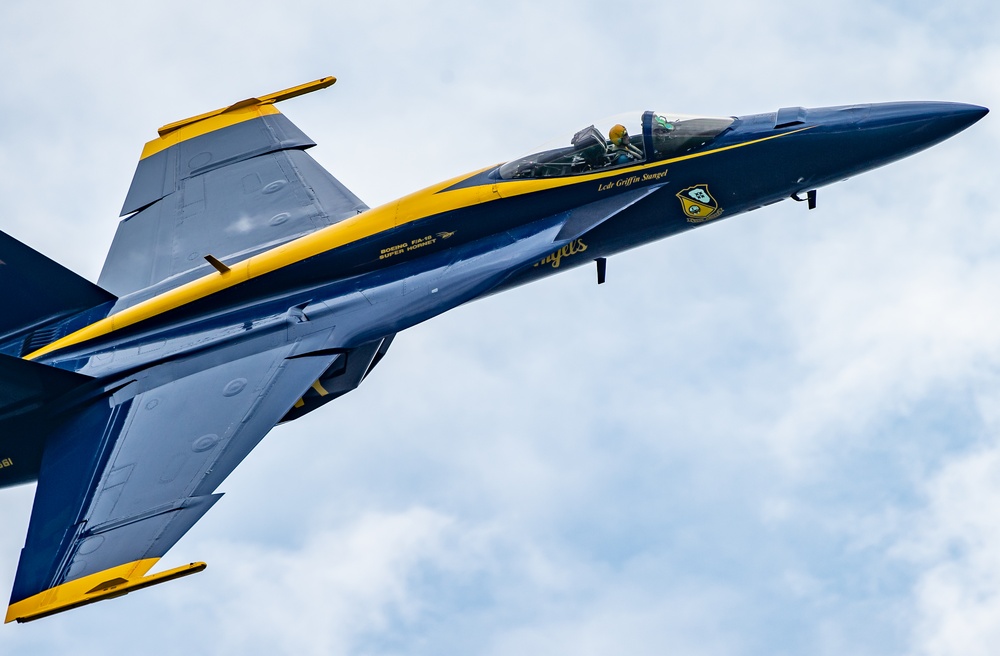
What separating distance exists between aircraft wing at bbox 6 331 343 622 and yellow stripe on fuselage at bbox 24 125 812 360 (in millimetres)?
997

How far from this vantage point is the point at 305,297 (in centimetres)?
2200

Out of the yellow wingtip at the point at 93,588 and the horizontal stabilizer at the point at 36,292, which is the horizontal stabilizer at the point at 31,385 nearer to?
the horizontal stabilizer at the point at 36,292

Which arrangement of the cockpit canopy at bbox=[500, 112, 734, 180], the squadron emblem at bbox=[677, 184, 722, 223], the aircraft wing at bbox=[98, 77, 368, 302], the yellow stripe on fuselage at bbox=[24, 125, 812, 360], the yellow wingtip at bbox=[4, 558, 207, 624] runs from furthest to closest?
the aircraft wing at bbox=[98, 77, 368, 302]
the yellow stripe on fuselage at bbox=[24, 125, 812, 360]
the squadron emblem at bbox=[677, 184, 722, 223]
the cockpit canopy at bbox=[500, 112, 734, 180]
the yellow wingtip at bbox=[4, 558, 207, 624]

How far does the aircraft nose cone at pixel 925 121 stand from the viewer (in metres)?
20.6

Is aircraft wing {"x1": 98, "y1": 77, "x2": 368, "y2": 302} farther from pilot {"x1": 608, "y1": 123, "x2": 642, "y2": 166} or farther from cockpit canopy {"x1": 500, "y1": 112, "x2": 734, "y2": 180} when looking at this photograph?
pilot {"x1": 608, "y1": 123, "x2": 642, "y2": 166}

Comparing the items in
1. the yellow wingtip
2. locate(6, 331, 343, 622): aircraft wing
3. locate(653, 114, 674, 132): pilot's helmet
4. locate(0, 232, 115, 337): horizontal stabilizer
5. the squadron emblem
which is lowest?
the yellow wingtip

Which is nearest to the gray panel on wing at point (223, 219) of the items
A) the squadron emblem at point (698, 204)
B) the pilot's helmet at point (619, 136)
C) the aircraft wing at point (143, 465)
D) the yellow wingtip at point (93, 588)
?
the aircraft wing at point (143, 465)

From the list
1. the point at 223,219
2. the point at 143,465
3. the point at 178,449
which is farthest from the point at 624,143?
the point at 143,465

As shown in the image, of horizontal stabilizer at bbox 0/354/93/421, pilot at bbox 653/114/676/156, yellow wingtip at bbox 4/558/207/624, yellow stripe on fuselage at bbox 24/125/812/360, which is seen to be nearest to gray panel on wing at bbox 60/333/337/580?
yellow wingtip at bbox 4/558/207/624

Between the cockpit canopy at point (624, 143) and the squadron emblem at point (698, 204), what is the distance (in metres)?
0.57

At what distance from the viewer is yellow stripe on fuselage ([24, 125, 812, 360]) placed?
850 inches

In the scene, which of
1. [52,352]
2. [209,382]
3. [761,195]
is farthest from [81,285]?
[761,195]

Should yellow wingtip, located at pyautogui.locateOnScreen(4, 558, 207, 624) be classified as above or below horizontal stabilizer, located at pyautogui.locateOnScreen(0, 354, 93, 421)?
below

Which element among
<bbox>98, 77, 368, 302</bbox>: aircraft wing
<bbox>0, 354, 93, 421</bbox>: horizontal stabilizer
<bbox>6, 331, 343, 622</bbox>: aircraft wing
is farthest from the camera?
<bbox>98, 77, 368, 302</bbox>: aircraft wing
